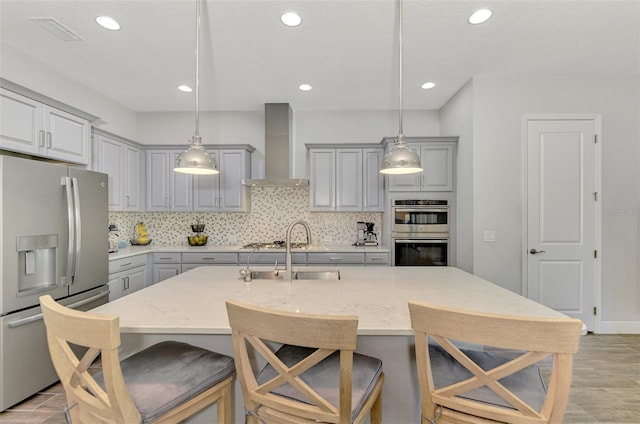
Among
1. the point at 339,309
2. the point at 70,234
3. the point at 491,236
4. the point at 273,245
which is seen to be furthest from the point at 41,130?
the point at 491,236

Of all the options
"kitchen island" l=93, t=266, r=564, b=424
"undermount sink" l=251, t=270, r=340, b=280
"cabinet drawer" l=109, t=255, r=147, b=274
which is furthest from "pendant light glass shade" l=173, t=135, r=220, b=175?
"cabinet drawer" l=109, t=255, r=147, b=274

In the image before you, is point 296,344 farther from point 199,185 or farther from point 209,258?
point 199,185

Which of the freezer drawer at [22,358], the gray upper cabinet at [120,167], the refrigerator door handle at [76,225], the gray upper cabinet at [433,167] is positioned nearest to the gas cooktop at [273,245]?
the gray upper cabinet at [433,167]

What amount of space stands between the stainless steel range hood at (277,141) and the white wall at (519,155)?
84.7 inches

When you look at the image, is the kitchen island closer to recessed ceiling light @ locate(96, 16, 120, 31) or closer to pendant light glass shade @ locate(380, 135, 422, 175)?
pendant light glass shade @ locate(380, 135, 422, 175)

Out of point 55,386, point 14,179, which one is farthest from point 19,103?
point 55,386

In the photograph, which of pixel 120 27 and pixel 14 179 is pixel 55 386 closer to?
pixel 14 179

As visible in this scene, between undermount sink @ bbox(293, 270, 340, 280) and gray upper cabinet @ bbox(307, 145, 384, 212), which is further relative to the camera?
gray upper cabinet @ bbox(307, 145, 384, 212)

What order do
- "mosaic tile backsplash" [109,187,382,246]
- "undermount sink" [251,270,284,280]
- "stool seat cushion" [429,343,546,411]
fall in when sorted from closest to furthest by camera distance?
1. "stool seat cushion" [429,343,546,411]
2. "undermount sink" [251,270,284,280]
3. "mosaic tile backsplash" [109,187,382,246]

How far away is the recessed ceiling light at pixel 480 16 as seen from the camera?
2238 mm

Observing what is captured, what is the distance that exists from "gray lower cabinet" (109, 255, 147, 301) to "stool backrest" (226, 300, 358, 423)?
272 cm

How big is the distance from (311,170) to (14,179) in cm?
286

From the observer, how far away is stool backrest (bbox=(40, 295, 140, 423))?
1013 mm

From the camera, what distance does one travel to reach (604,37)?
2.60 meters
